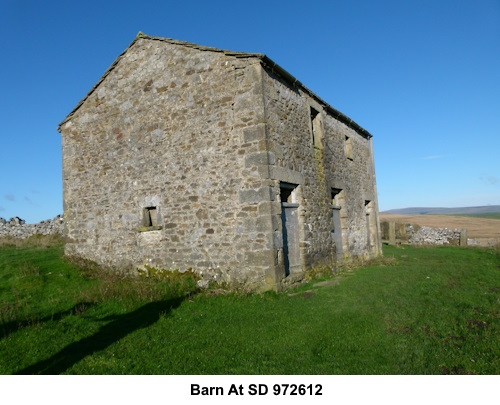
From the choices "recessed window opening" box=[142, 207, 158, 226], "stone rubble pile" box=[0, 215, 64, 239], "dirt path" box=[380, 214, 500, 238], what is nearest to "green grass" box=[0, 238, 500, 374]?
"recessed window opening" box=[142, 207, 158, 226]

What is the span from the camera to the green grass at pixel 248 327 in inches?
164

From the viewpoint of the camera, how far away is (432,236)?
22.8 metres

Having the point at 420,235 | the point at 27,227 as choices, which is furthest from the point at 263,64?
the point at 420,235

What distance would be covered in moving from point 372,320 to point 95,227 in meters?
9.18

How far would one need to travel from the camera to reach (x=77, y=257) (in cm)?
1145

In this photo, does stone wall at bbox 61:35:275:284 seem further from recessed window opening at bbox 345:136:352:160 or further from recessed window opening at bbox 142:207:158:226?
recessed window opening at bbox 345:136:352:160

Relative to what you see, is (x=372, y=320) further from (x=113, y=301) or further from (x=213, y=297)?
(x=113, y=301)

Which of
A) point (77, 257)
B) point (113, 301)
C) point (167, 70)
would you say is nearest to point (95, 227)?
point (77, 257)

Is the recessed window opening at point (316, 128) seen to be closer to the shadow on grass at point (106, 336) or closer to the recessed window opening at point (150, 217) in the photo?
the recessed window opening at point (150, 217)

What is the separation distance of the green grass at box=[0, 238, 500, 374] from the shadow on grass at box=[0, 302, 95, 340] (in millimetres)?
25

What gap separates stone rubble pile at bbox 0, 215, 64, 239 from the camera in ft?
57.0

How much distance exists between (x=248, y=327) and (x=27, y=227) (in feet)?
57.8

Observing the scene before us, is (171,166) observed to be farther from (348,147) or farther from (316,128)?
(348,147)

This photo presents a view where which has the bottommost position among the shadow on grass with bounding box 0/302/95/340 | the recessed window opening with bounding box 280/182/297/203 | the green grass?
the green grass
